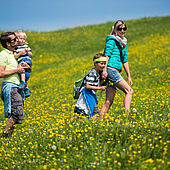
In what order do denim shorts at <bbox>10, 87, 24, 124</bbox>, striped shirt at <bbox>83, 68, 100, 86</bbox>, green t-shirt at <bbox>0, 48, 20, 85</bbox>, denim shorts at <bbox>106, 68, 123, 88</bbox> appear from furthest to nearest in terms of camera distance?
denim shorts at <bbox>106, 68, 123, 88</bbox>, striped shirt at <bbox>83, 68, 100, 86</bbox>, denim shorts at <bbox>10, 87, 24, 124</bbox>, green t-shirt at <bbox>0, 48, 20, 85</bbox>

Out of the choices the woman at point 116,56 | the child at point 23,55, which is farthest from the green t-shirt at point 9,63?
the woman at point 116,56

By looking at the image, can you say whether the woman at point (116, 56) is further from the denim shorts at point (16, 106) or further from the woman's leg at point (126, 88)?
the denim shorts at point (16, 106)

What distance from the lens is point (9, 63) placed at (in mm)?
5066

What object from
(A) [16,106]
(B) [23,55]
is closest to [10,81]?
(A) [16,106]

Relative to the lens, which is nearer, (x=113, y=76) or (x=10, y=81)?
(x=10, y=81)

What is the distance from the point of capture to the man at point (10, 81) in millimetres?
4965

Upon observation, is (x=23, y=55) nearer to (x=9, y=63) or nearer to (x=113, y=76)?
(x=9, y=63)

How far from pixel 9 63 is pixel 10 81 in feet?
1.24

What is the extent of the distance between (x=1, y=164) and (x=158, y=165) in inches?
97.2

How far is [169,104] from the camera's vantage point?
5.88 meters

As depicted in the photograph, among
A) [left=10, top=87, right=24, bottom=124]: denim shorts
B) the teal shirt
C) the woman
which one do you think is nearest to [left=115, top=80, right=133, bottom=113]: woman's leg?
the woman

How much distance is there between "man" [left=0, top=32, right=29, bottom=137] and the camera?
195 inches

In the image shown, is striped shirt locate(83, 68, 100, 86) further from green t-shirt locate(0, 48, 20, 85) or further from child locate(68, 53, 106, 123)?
green t-shirt locate(0, 48, 20, 85)

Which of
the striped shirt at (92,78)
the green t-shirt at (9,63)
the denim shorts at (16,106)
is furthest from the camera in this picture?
the striped shirt at (92,78)
